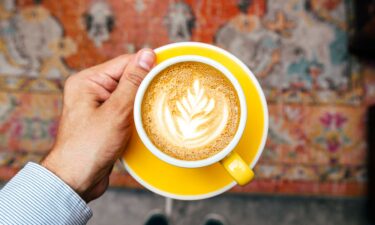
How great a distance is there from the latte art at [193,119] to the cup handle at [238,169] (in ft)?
0.19

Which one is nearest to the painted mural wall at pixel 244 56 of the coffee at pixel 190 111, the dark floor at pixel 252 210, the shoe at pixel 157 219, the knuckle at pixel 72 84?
the dark floor at pixel 252 210

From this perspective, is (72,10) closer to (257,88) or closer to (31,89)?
(31,89)

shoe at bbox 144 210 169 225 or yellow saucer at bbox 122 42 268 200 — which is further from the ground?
yellow saucer at bbox 122 42 268 200

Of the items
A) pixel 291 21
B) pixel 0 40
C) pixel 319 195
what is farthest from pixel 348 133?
pixel 0 40

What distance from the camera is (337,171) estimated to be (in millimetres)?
1264

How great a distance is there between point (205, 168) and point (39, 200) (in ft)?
1.02

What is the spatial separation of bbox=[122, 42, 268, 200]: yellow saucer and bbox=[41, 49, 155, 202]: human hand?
0.04 metres

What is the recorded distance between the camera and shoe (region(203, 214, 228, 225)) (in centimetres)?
122

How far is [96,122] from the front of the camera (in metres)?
0.70

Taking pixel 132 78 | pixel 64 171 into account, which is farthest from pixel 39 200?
pixel 132 78

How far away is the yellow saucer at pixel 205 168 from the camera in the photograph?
0.69 meters

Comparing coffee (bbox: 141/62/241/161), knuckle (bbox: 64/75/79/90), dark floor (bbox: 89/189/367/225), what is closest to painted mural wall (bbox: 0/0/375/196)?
dark floor (bbox: 89/189/367/225)

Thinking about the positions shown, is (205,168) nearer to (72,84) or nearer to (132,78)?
(132,78)

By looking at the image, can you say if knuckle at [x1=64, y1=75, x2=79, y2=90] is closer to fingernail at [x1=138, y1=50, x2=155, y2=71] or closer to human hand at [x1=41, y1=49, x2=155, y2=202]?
human hand at [x1=41, y1=49, x2=155, y2=202]
